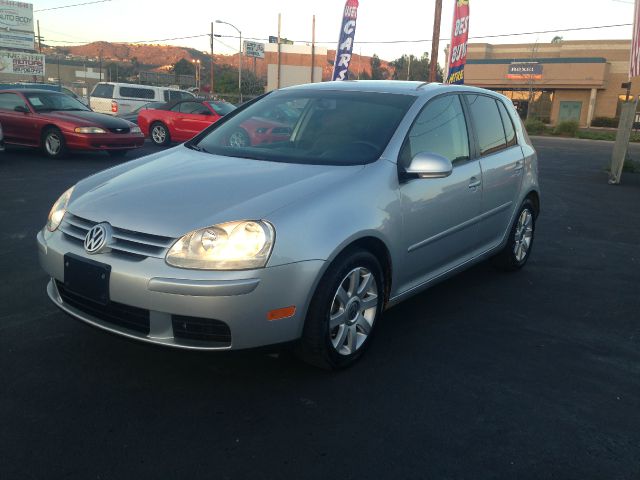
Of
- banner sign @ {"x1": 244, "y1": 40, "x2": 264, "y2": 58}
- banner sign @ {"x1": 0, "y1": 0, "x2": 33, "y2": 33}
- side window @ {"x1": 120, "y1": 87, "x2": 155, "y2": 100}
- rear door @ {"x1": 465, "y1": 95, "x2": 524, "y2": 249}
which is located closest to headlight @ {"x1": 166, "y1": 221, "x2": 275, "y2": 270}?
rear door @ {"x1": 465, "y1": 95, "x2": 524, "y2": 249}

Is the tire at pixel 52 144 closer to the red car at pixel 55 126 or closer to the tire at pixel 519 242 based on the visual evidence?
the red car at pixel 55 126

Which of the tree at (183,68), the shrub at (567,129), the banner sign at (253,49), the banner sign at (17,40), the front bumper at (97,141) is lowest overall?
the shrub at (567,129)

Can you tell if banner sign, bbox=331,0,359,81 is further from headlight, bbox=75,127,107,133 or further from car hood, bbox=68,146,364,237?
car hood, bbox=68,146,364,237

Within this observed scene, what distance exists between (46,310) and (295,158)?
202 cm

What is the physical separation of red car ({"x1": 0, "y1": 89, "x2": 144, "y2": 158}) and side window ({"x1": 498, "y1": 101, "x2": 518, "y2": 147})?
9614 millimetres

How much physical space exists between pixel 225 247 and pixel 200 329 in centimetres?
41

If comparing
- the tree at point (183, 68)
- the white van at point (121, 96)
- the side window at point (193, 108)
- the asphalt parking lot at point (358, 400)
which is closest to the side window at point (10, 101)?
the side window at point (193, 108)

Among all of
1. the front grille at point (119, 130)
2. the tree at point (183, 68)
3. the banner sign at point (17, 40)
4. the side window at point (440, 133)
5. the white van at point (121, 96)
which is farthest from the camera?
the tree at point (183, 68)

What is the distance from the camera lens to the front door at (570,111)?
51.2 m

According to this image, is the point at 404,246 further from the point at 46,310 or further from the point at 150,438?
the point at 46,310

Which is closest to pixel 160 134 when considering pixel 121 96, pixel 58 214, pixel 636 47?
pixel 121 96

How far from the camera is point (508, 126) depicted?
17.5ft

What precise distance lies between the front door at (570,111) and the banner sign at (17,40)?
1649 inches

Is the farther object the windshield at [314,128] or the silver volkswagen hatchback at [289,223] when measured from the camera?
the windshield at [314,128]
